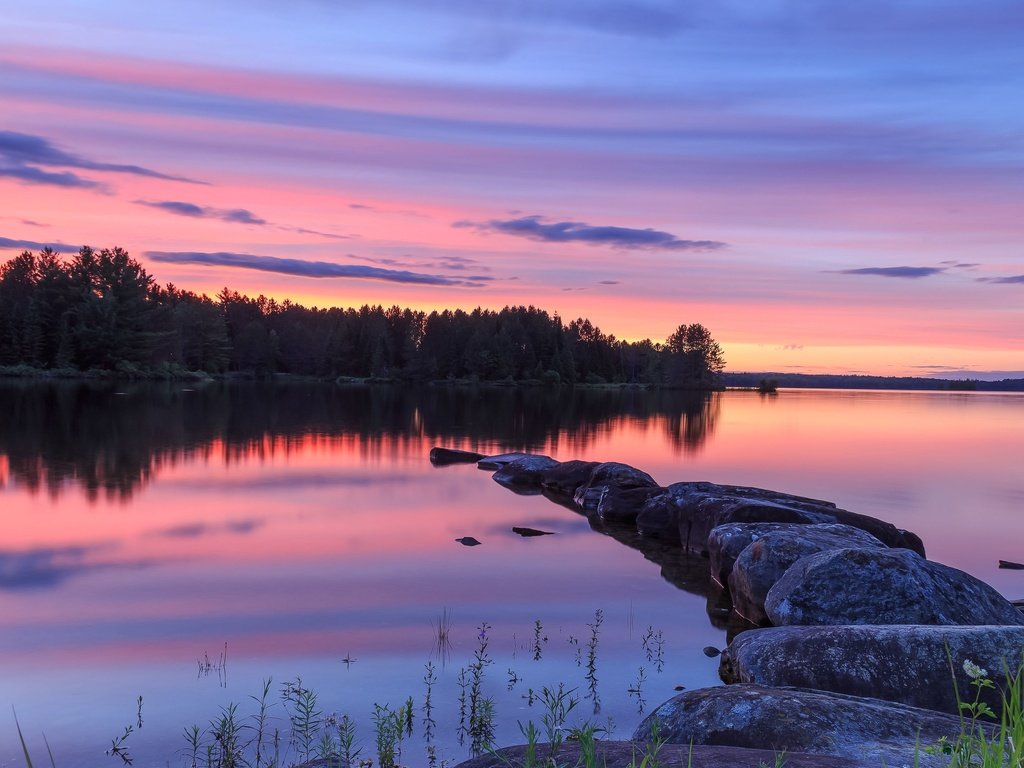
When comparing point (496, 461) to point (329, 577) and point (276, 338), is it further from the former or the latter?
point (276, 338)

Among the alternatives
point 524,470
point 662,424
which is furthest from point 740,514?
point 662,424

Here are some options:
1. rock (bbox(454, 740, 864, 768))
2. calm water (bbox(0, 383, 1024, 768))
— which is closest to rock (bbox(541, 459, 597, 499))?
calm water (bbox(0, 383, 1024, 768))

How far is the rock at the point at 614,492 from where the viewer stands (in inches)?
789

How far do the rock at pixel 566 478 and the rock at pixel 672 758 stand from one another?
64.2ft

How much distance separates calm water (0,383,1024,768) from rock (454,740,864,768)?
3244 mm

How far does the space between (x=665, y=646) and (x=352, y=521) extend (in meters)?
10.6

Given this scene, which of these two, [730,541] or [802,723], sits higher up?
[802,723]

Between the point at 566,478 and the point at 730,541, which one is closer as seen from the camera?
the point at 730,541

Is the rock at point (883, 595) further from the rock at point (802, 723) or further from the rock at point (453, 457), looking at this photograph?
the rock at point (453, 457)

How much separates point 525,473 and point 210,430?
21023mm

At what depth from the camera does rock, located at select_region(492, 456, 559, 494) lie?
84.7 feet

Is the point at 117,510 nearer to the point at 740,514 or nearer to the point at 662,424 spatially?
the point at 740,514

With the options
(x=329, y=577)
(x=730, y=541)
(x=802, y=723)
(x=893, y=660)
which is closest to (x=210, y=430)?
(x=329, y=577)

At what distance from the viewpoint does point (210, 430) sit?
129 feet
